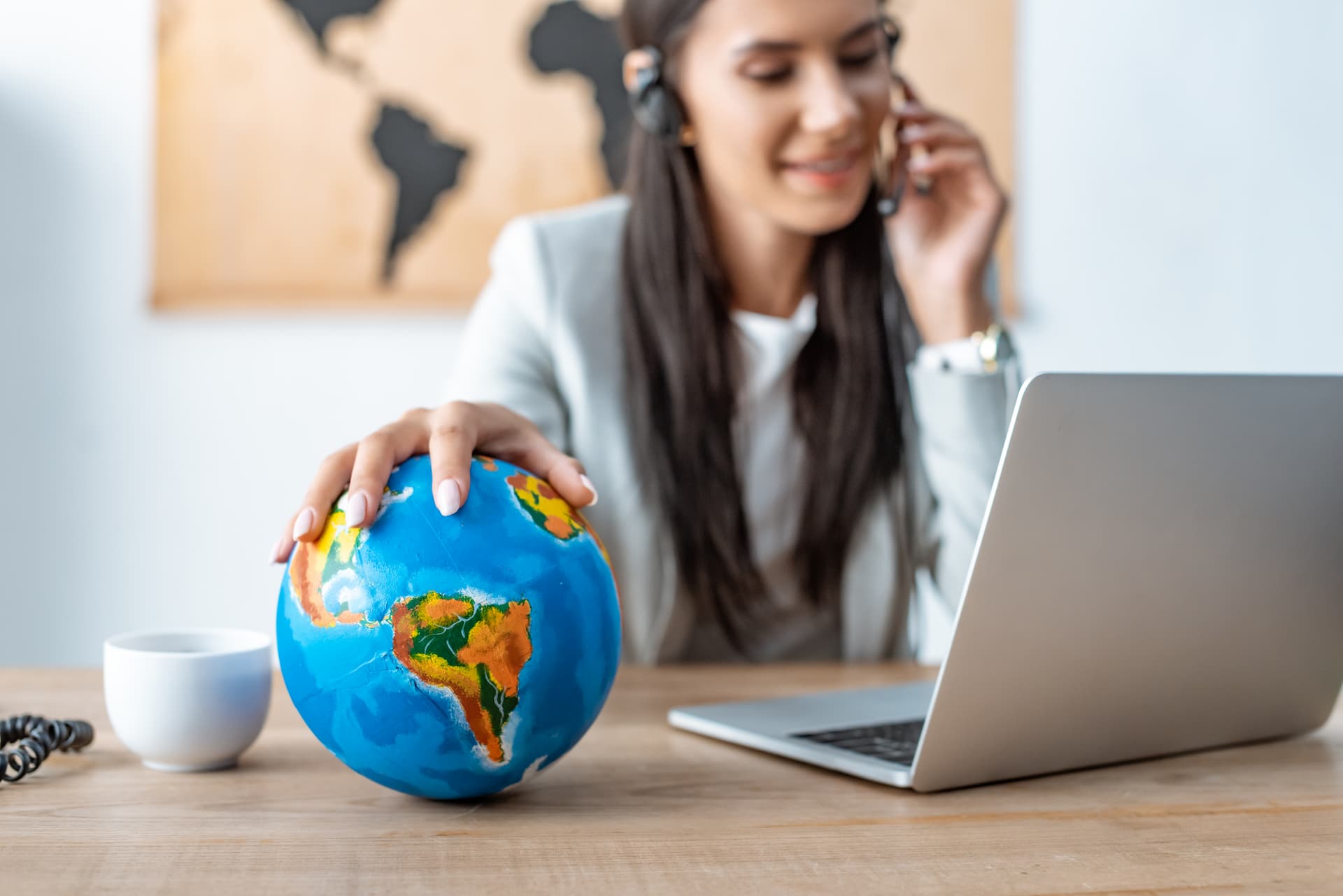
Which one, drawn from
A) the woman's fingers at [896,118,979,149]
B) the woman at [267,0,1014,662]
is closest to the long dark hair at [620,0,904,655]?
the woman at [267,0,1014,662]

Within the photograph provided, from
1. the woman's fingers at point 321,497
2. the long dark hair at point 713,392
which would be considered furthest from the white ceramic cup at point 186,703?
the long dark hair at point 713,392

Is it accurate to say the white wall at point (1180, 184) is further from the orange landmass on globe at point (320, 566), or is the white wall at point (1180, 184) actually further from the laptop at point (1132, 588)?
the orange landmass on globe at point (320, 566)

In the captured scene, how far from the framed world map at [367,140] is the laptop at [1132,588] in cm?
194

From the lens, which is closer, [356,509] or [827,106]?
[356,509]

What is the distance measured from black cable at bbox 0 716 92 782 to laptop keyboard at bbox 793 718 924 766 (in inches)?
20.2

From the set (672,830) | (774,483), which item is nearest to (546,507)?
(672,830)

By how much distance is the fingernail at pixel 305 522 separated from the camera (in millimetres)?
738

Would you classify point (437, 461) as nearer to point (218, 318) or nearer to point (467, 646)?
point (467, 646)

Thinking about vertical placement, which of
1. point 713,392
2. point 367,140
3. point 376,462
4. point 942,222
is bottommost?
point 713,392

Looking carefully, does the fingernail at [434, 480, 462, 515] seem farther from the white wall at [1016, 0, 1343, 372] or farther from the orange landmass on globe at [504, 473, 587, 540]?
the white wall at [1016, 0, 1343, 372]

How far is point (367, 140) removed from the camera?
2.69 meters

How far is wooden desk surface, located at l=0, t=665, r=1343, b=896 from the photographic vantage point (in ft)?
2.09

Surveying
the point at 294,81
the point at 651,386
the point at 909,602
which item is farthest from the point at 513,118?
the point at 909,602

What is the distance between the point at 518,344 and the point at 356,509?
98cm
